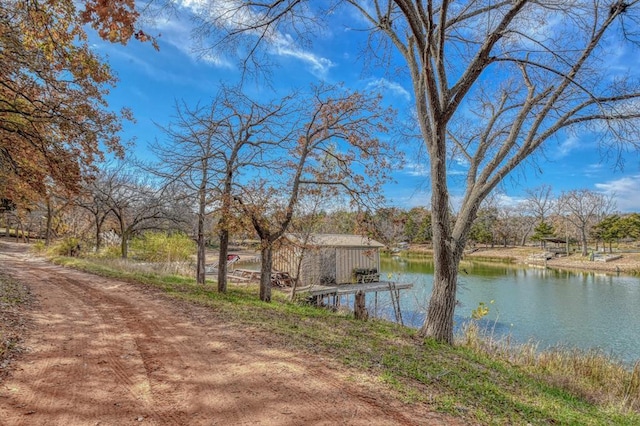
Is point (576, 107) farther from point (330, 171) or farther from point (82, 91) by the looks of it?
point (82, 91)

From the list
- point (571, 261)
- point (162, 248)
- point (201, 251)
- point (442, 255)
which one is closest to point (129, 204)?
point (162, 248)

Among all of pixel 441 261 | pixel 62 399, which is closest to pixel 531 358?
pixel 441 261

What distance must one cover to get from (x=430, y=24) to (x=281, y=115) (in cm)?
522

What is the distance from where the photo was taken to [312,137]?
9.37 m

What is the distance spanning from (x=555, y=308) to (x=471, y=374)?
1565 centimetres

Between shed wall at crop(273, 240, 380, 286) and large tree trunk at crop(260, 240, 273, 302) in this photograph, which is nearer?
large tree trunk at crop(260, 240, 273, 302)

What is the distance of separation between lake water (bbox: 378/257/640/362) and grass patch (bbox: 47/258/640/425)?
1.77m

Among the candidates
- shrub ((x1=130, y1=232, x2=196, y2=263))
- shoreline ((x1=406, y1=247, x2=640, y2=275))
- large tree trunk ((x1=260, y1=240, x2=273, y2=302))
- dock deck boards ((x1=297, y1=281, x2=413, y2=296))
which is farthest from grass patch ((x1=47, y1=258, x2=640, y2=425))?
shoreline ((x1=406, y1=247, x2=640, y2=275))

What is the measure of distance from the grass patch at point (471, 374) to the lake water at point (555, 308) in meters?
1.77

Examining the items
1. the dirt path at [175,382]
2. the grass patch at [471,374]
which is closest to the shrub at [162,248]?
the grass patch at [471,374]

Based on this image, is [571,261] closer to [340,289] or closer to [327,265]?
[327,265]

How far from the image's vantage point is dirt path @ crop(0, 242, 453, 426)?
281 cm

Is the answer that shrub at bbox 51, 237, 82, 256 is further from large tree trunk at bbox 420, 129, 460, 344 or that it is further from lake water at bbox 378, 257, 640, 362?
large tree trunk at bbox 420, 129, 460, 344

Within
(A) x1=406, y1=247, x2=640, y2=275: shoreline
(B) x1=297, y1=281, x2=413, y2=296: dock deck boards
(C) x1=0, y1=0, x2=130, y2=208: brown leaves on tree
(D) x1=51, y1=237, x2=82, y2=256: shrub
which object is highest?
(C) x1=0, y1=0, x2=130, y2=208: brown leaves on tree
